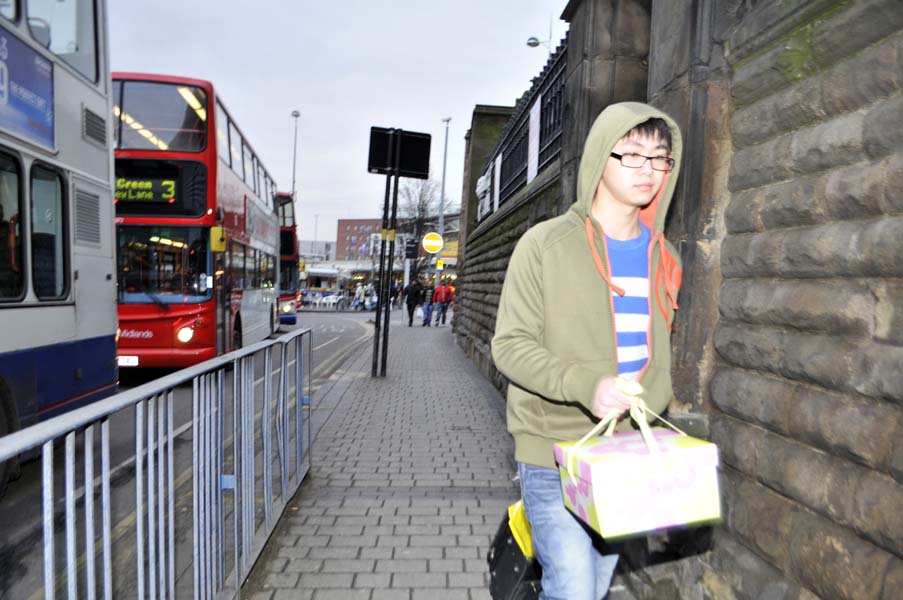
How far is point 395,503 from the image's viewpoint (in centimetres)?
478

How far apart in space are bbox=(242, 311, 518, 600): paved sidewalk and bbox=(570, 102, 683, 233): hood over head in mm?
2169

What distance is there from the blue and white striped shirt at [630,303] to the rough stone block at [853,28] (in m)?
0.98

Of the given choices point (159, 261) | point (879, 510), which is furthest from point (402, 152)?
point (879, 510)

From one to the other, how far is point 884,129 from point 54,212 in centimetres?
563

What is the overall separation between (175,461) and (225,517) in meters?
0.78

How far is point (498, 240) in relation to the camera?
1084 centimetres

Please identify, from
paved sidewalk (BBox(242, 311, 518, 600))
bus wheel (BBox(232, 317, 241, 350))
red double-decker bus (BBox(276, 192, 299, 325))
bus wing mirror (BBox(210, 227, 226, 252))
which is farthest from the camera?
red double-decker bus (BBox(276, 192, 299, 325))

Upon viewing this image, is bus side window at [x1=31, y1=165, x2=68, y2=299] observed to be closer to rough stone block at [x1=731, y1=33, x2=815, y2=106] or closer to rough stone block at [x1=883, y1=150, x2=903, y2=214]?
rough stone block at [x1=731, y1=33, x2=815, y2=106]

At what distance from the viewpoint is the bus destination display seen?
9527mm

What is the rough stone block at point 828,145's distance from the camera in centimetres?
221

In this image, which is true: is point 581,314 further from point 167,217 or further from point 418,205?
point 418,205

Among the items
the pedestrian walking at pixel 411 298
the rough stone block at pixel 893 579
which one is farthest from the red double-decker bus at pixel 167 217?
the pedestrian walking at pixel 411 298

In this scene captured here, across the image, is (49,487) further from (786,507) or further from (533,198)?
(533,198)

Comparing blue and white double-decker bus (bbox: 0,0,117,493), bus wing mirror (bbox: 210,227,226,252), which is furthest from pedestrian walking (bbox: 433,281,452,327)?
blue and white double-decker bus (bbox: 0,0,117,493)
